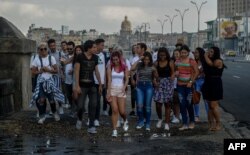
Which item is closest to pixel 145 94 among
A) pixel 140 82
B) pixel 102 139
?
pixel 140 82

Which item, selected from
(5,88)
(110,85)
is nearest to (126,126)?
(110,85)

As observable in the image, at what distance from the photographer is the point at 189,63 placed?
38.3ft

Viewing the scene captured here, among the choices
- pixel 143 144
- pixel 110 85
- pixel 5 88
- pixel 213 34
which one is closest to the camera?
pixel 143 144

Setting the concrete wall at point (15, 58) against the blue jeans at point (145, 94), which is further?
the concrete wall at point (15, 58)

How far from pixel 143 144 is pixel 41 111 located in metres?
3.25

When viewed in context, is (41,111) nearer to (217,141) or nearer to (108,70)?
(108,70)

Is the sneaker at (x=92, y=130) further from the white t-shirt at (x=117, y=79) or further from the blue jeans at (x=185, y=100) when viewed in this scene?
the blue jeans at (x=185, y=100)

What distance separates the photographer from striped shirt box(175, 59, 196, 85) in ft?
38.2

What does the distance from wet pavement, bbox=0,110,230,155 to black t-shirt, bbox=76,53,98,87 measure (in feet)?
3.17

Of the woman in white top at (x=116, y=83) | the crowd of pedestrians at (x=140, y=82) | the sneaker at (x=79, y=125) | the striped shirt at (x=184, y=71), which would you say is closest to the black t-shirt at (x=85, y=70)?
the crowd of pedestrians at (x=140, y=82)

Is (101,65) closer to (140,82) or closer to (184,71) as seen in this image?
(140,82)

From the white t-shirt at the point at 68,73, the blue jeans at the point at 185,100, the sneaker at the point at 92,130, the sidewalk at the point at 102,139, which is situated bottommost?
the sidewalk at the point at 102,139

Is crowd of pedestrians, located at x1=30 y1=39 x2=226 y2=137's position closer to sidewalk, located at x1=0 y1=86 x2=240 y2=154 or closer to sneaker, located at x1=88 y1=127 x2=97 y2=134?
Result: sneaker, located at x1=88 y1=127 x2=97 y2=134

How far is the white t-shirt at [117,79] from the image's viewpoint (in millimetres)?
11188
